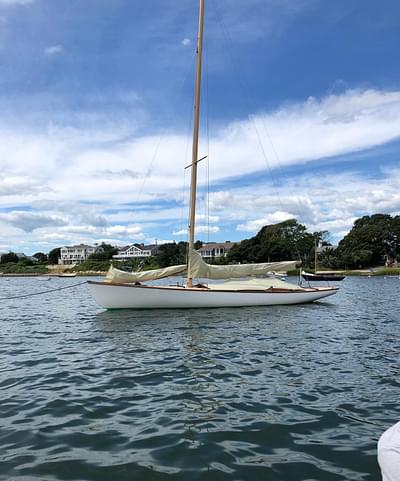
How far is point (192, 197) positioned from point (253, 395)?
651 inches

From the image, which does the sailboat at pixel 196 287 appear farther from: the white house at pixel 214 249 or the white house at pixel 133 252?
the white house at pixel 133 252

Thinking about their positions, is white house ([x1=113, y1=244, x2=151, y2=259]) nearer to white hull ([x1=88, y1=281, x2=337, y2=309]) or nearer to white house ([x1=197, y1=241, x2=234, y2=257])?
white house ([x1=197, y1=241, x2=234, y2=257])

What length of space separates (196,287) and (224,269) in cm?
197

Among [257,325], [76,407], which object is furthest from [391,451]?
[257,325]

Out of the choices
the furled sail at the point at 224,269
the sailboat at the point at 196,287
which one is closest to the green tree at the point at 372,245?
the sailboat at the point at 196,287

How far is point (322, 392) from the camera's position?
8.31 meters

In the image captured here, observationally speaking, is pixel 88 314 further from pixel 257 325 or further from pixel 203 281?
pixel 257 325

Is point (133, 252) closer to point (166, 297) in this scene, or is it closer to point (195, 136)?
point (195, 136)

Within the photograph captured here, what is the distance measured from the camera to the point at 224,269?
23266 millimetres

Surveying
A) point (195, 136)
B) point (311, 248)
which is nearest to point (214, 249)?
point (311, 248)

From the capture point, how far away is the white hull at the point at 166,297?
2091cm

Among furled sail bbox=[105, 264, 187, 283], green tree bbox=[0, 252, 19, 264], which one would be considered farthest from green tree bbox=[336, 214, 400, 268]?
green tree bbox=[0, 252, 19, 264]

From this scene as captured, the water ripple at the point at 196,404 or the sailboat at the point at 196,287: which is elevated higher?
the sailboat at the point at 196,287

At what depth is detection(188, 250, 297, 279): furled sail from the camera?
22.6 meters
